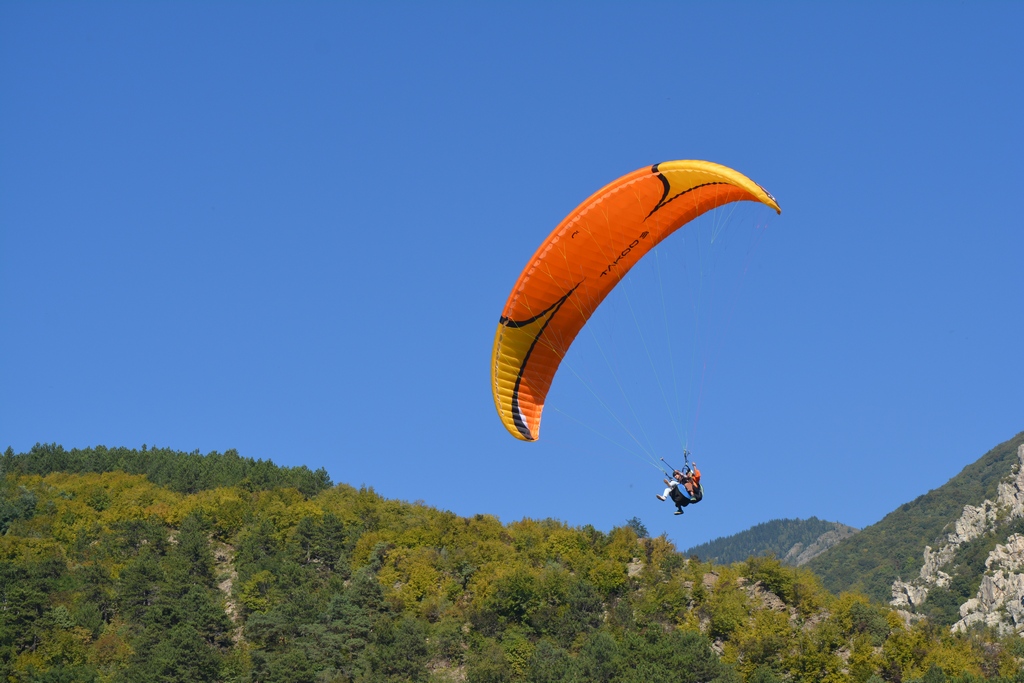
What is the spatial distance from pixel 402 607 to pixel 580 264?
36.5m

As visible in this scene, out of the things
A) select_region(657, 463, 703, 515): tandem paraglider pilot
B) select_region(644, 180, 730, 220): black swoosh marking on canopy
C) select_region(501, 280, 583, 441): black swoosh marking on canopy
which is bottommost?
select_region(657, 463, 703, 515): tandem paraglider pilot

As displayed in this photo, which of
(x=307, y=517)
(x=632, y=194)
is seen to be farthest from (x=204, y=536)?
(x=632, y=194)

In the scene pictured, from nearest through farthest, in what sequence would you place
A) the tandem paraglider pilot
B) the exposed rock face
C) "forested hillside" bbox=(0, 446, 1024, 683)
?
the tandem paraglider pilot
"forested hillside" bbox=(0, 446, 1024, 683)
the exposed rock face

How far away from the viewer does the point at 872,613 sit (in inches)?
2574

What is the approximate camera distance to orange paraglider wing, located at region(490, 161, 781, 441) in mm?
36156

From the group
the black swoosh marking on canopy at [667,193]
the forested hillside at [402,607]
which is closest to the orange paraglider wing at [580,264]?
the black swoosh marking on canopy at [667,193]

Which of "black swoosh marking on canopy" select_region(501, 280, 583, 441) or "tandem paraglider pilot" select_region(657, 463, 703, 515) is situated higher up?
"black swoosh marking on canopy" select_region(501, 280, 583, 441)

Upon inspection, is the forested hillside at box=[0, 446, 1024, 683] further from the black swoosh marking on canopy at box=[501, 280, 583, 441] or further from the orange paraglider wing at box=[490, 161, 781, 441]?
the orange paraglider wing at box=[490, 161, 781, 441]

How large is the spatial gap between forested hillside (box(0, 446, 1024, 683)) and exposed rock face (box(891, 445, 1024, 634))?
50.9 meters

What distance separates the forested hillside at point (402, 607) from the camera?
59500 millimetres

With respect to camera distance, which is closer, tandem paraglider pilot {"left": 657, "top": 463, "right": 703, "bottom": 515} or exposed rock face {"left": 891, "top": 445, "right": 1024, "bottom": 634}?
tandem paraglider pilot {"left": 657, "top": 463, "right": 703, "bottom": 515}

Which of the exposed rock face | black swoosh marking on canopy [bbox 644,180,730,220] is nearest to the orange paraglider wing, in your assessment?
black swoosh marking on canopy [bbox 644,180,730,220]

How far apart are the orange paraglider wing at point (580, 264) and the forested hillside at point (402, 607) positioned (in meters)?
21.1

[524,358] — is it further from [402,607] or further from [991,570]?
[991,570]
